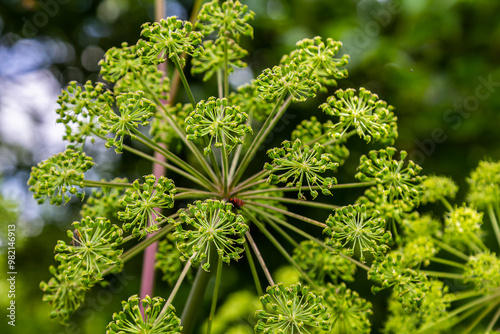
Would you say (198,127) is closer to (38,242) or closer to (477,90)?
(477,90)

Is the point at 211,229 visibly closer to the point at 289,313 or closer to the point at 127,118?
the point at 289,313

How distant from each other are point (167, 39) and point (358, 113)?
2.44 feet

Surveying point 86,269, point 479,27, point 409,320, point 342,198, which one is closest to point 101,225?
point 86,269

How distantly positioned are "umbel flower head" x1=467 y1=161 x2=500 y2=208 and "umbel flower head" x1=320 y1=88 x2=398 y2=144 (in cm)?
97

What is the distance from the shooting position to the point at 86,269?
1.65 metres

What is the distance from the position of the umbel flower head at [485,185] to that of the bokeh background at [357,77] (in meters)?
1.02

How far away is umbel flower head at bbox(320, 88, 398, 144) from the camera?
1.72m

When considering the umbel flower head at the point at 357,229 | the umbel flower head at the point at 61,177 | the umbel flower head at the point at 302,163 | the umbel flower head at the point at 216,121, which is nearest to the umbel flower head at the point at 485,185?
the umbel flower head at the point at 357,229

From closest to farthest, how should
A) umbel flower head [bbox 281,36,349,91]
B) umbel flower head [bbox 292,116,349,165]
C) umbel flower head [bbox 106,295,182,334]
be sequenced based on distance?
umbel flower head [bbox 106,295,182,334]
umbel flower head [bbox 281,36,349,91]
umbel flower head [bbox 292,116,349,165]

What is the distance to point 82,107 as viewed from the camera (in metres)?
1.93

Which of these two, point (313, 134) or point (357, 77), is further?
point (357, 77)

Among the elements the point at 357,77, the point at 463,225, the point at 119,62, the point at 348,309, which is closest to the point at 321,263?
the point at 348,309

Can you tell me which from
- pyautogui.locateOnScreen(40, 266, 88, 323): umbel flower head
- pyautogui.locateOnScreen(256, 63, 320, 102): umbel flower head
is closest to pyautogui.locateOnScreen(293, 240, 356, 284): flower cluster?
pyautogui.locateOnScreen(256, 63, 320, 102): umbel flower head

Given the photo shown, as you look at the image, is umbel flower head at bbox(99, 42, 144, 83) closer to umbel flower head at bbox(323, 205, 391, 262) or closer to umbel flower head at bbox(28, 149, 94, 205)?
umbel flower head at bbox(28, 149, 94, 205)
